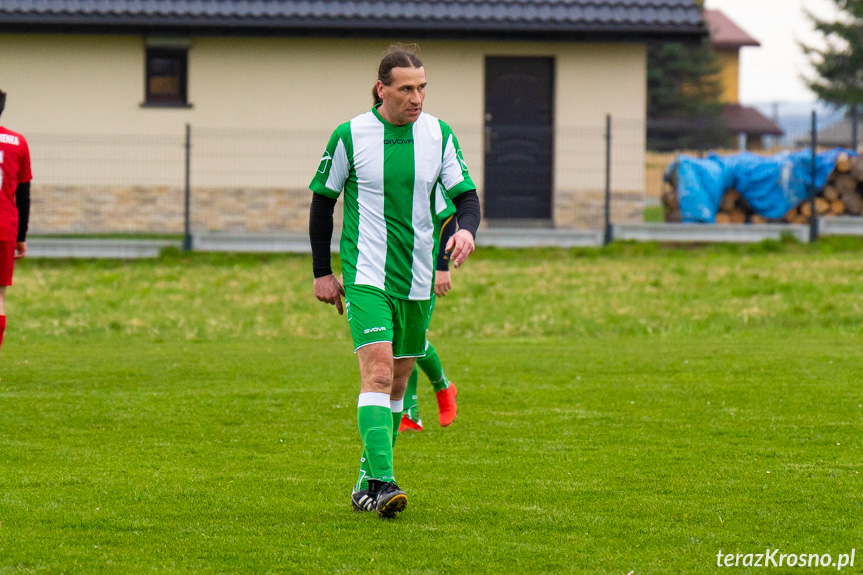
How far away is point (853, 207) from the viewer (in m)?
21.0

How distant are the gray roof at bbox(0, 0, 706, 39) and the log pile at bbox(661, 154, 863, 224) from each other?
3047 millimetres

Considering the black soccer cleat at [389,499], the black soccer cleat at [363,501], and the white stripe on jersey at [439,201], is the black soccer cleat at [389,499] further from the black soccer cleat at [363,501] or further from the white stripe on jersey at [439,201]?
the white stripe on jersey at [439,201]

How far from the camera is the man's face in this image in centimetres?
524

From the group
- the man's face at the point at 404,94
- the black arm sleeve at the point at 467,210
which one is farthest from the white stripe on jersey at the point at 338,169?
the black arm sleeve at the point at 467,210

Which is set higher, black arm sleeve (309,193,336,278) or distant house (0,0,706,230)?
distant house (0,0,706,230)

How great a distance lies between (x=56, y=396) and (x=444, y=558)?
482 centimetres

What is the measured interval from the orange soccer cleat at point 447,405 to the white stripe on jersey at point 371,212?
1.96 m

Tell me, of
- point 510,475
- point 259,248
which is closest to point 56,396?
point 510,475

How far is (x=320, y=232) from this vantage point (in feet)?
18.2

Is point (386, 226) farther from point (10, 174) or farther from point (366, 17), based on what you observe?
point (366, 17)

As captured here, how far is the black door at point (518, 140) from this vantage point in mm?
21484

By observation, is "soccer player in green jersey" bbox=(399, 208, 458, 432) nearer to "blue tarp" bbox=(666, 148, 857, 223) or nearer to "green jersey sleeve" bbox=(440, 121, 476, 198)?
"green jersey sleeve" bbox=(440, 121, 476, 198)

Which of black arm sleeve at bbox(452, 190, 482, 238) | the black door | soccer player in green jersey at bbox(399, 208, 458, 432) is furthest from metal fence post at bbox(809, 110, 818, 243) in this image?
black arm sleeve at bbox(452, 190, 482, 238)

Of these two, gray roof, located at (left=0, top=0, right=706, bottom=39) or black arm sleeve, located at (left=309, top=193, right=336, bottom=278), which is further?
gray roof, located at (left=0, top=0, right=706, bottom=39)
